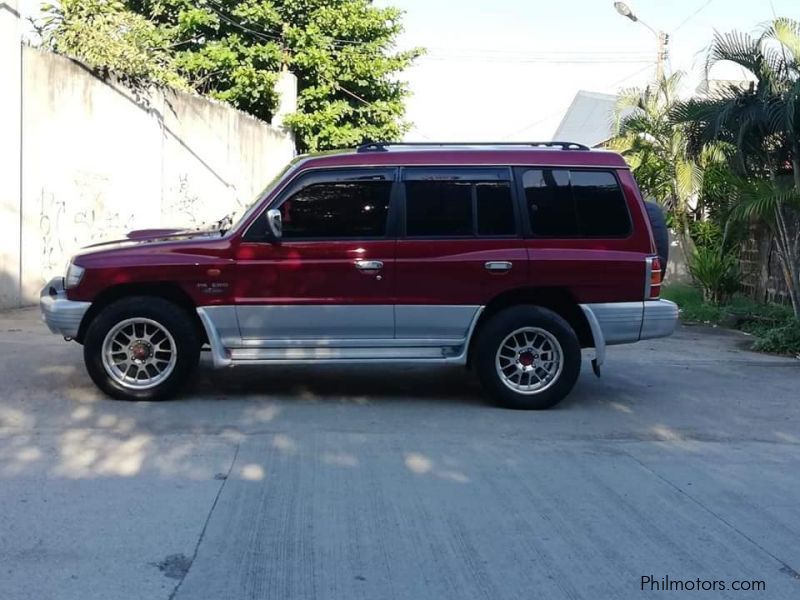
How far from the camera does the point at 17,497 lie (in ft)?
17.9

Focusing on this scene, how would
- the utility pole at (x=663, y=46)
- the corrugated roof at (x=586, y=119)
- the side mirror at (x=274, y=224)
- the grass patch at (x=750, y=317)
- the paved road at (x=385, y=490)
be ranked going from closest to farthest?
1. the paved road at (x=385, y=490)
2. the side mirror at (x=274, y=224)
3. the grass patch at (x=750, y=317)
4. the utility pole at (x=663, y=46)
5. the corrugated roof at (x=586, y=119)

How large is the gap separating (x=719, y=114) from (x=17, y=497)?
9.97 m

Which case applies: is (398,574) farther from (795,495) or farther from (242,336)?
(242,336)

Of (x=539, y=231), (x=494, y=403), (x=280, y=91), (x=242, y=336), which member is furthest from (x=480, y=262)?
(x=280, y=91)

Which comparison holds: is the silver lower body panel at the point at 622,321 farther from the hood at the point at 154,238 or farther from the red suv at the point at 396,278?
the hood at the point at 154,238

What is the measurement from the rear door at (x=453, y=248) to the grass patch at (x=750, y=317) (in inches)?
209

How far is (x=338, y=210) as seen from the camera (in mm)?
7859

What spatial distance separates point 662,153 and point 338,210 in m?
11.6

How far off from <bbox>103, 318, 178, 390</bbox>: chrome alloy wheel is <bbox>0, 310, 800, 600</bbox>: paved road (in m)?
0.26

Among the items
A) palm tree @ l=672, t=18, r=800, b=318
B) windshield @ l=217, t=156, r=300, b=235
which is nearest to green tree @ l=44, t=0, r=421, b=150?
palm tree @ l=672, t=18, r=800, b=318

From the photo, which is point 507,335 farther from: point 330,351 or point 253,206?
point 253,206

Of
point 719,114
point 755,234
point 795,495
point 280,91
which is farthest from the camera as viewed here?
point 280,91

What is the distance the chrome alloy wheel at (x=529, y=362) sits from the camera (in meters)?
7.93

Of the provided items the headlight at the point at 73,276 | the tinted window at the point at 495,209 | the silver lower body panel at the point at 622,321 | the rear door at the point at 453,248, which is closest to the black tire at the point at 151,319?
the headlight at the point at 73,276
